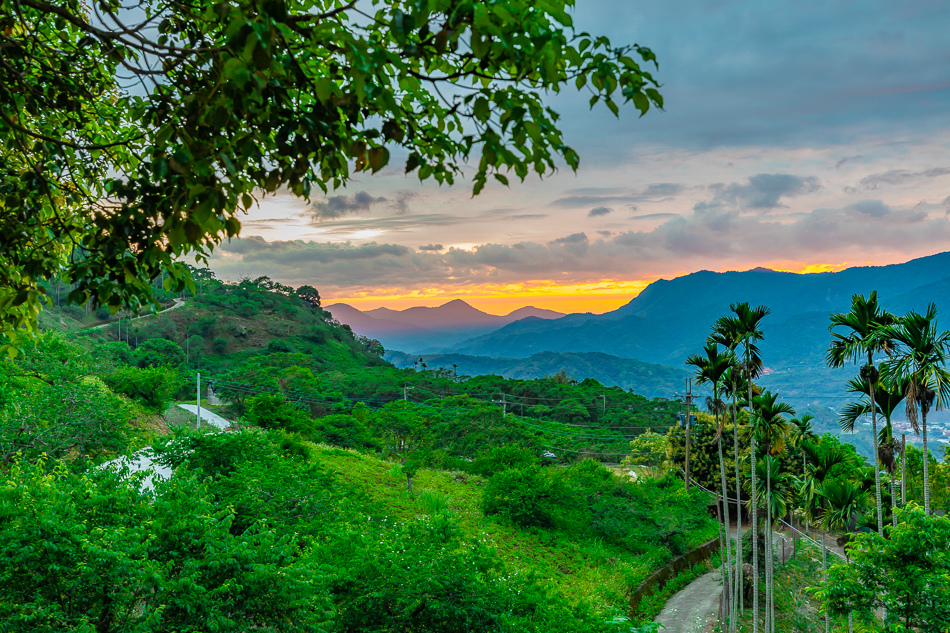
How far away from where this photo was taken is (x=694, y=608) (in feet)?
72.2

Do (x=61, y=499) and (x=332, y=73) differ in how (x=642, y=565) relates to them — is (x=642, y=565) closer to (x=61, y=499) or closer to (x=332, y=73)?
(x=61, y=499)

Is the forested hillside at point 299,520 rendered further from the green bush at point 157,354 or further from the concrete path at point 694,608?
the concrete path at point 694,608

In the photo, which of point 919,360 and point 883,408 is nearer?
point 919,360

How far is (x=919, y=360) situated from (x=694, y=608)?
13163mm

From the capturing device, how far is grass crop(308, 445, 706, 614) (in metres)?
18.6

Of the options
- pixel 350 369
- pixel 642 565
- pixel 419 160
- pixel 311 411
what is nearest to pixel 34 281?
pixel 419 160

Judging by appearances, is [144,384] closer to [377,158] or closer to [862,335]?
[862,335]

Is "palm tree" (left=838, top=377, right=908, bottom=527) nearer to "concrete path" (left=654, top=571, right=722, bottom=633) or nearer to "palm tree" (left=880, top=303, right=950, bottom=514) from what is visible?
"palm tree" (left=880, top=303, right=950, bottom=514)

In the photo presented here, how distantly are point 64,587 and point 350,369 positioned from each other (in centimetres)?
8110

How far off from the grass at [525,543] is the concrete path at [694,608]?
145cm

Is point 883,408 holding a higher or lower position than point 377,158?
lower

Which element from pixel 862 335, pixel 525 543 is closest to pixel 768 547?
pixel 862 335

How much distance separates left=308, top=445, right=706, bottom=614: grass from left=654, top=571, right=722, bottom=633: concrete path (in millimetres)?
1449

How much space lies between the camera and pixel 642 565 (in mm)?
22344
